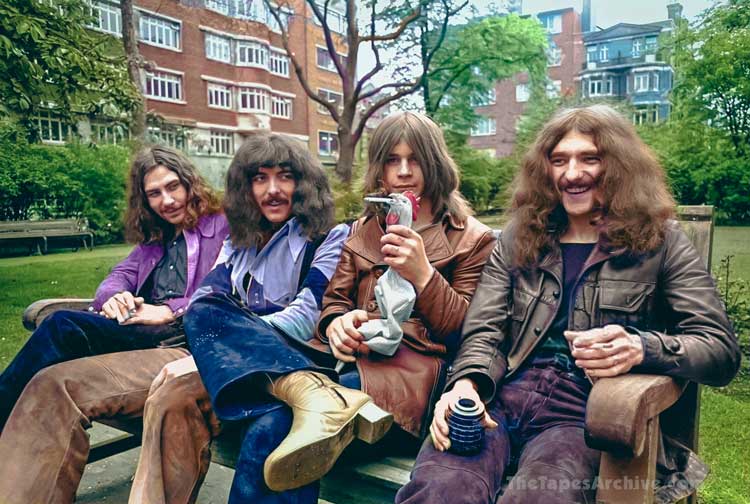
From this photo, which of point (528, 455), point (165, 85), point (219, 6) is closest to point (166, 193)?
point (528, 455)

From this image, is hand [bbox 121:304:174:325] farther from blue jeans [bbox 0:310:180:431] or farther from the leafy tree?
the leafy tree

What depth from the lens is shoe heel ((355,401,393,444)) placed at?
5.63ft

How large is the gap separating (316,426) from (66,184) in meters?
11.0

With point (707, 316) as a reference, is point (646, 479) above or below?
below

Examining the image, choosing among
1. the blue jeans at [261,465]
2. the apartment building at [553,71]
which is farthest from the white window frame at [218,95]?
the apartment building at [553,71]

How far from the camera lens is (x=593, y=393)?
155 cm

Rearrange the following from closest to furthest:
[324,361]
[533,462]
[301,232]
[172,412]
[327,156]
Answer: [533,462] → [172,412] → [324,361] → [301,232] → [327,156]

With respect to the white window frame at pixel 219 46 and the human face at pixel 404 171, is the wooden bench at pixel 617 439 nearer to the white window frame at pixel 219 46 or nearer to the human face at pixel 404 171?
the human face at pixel 404 171

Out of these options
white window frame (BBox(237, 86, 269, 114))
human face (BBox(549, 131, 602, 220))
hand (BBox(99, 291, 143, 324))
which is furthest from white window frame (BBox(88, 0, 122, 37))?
human face (BBox(549, 131, 602, 220))

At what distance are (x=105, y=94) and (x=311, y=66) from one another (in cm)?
816

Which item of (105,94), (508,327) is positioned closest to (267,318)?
(508,327)

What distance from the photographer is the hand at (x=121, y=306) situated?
264 cm

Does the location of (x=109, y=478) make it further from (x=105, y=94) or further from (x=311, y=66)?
(x=311, y=66)

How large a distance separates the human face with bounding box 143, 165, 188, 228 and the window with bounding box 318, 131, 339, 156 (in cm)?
1474
